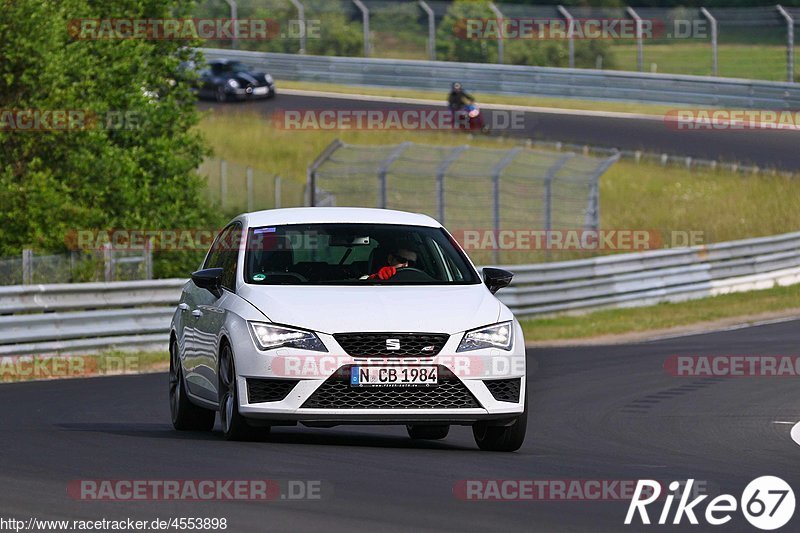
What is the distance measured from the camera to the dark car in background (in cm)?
5156

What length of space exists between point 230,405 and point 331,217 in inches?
64.7

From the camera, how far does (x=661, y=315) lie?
2611 cm

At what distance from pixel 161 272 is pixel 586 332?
816 centimetres

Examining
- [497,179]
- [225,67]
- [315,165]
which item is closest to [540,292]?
[497,179]

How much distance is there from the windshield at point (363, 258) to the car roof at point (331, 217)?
0.06 meters

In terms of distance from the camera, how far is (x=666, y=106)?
148ft

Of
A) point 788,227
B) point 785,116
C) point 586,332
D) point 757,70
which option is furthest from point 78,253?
point 757,70

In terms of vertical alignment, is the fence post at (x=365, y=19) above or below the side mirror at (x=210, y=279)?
below

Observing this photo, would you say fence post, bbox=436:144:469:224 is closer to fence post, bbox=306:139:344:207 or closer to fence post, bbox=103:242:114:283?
fence post, bbox=306:139:344:207

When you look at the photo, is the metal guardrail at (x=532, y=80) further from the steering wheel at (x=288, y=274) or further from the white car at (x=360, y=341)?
the steering wheel at (x=288, y=274)
